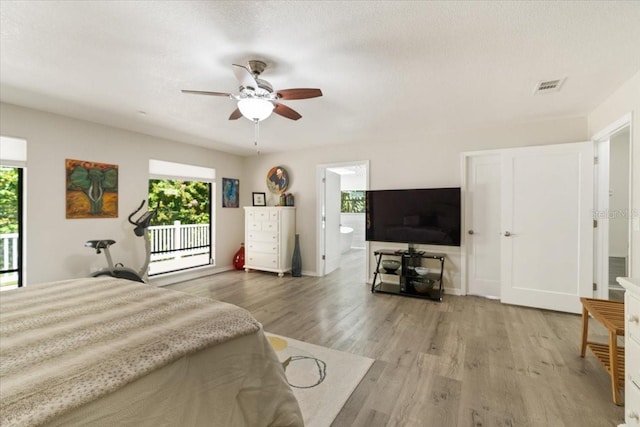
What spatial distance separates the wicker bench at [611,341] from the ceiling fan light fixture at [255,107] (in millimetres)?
2832

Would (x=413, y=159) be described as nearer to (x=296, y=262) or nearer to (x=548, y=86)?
(x=548, y=86)

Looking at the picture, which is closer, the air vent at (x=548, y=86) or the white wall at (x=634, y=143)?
the white wall at (x=634, y=143)

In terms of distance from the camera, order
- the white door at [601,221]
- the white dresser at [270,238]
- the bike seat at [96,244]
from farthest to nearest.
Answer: the white dresser at [270,238], the bike seat at [96,244], the white door at [601,221]

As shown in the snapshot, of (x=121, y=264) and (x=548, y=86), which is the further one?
(x=121, y=264)

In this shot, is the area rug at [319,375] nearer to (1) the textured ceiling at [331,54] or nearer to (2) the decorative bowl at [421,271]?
(2) the decorative bowl at [421,271]

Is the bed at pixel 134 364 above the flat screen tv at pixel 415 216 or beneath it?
beneath

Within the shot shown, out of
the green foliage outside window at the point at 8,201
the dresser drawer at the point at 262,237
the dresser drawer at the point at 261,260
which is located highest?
the green foliage outside window at the point at 8,201

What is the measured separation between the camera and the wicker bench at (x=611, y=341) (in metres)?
1.79

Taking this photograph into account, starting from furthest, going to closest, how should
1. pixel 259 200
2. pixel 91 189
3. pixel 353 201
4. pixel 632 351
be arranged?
pixel 353 201 < pixel 259 200 < pixel 91 189 < pixel 632 351

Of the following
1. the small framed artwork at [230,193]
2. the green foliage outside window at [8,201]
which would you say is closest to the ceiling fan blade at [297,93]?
the green foliage outside window at [8,201]

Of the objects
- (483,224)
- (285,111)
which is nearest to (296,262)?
(483,224)

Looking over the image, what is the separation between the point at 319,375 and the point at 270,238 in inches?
133

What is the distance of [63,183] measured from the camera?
3520 mm

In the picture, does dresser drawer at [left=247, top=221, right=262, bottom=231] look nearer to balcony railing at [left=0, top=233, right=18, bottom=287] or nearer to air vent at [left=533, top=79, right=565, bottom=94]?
balcony railing at [left=0, top=233, right=18, bottom=287]
